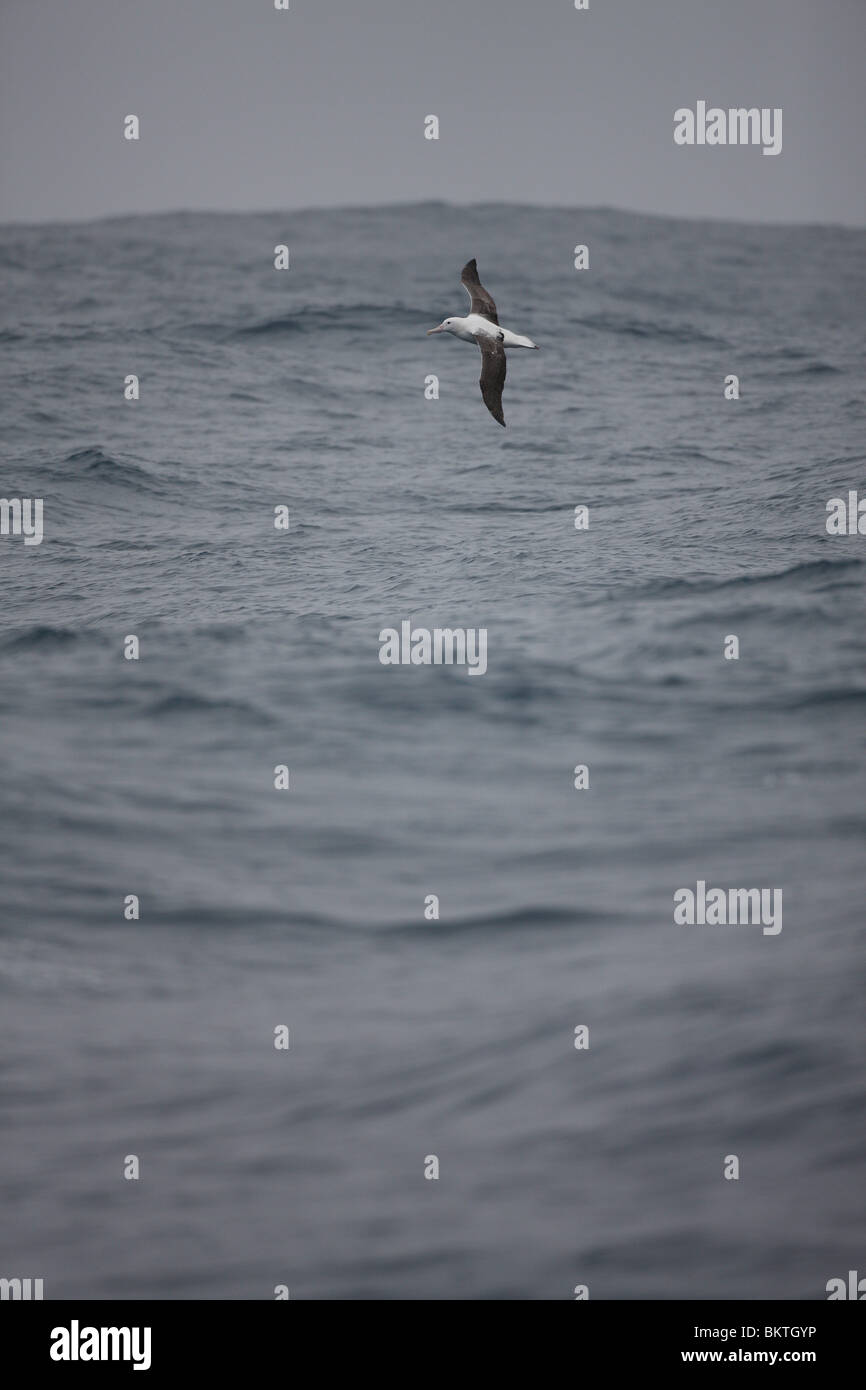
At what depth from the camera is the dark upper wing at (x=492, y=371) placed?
15.6m

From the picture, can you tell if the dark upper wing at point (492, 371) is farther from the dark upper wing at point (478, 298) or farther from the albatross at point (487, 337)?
the dark upper wing at point (478, 298)

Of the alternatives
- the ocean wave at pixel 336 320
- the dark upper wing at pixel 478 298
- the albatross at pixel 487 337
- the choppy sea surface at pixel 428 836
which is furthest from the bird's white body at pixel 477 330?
the ocean wave at pixel 336 320

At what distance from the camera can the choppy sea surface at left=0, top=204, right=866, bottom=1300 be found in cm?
1126

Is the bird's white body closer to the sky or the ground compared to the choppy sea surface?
closer to the sky

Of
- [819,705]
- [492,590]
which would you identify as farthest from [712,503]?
[819,705]

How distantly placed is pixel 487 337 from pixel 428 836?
5343 mm

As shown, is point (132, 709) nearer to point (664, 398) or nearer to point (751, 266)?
point (664, 398)

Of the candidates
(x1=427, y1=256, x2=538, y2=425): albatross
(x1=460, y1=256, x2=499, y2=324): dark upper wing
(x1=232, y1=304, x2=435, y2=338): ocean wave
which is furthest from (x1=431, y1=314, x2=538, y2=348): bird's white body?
(x1=232, y1=304, x2=435, y2=338): ocean wave

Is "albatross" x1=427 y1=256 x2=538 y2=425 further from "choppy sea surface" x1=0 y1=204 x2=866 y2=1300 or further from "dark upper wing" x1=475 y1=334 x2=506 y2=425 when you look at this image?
"choppy sea surface" x1=0 y1=204 x2=866 y2=1300

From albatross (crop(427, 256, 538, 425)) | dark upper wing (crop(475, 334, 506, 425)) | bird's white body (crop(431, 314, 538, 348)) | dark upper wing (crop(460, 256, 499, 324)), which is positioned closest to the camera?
dark upper wing (crop(475, 334, 506, 425))

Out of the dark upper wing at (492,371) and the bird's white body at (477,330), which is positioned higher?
the bird's white body at (477,330)

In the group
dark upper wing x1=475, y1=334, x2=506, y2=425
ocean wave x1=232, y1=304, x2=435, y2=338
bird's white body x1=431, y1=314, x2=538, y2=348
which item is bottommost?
dark upper wing x1=475, y1=334, x2=506, y2=425

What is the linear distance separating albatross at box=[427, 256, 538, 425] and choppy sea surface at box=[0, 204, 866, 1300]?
9.68 ft

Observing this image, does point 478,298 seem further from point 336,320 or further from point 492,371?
point 336,320
